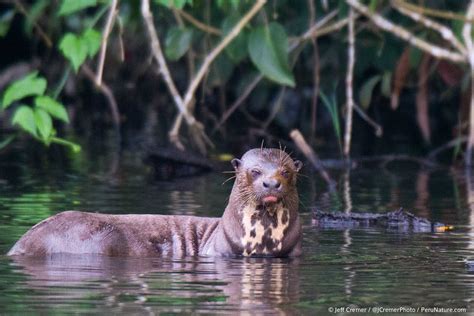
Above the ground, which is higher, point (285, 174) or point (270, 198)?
point (285, 174)

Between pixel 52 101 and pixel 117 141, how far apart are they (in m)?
5.94

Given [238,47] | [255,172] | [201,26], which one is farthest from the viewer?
[201,26]

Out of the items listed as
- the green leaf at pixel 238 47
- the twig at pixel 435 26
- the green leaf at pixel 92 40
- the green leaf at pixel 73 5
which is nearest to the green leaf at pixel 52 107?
the green leaf at pixel 92 40

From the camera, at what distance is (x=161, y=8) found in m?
13.6

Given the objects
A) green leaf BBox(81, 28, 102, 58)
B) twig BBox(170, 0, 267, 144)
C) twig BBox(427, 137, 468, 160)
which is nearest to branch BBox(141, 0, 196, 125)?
twig BBox(170, 0, 267, 144)

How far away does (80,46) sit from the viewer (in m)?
11.4

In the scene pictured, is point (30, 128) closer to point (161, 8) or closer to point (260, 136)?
point (161, 8)

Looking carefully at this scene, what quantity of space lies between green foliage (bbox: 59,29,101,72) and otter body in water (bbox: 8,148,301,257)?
2.74 meters

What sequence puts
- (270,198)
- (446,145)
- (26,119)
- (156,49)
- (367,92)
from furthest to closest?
1. (367,92)
2. (446,145)
3. (156,49)
4. (26,119)
5. (270,198)

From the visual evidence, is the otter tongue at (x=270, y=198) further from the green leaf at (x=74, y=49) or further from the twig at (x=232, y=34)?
the twig at (x=232, y=34)

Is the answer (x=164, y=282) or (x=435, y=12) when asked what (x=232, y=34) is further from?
(x=164, y=282)

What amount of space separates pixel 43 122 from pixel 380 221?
8.47 ft

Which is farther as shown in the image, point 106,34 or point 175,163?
point 175,163

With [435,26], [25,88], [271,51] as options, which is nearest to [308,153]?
[271,51]
